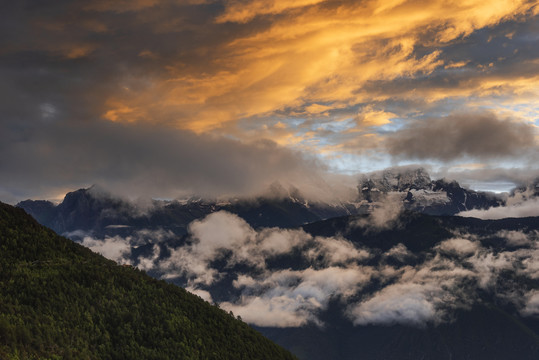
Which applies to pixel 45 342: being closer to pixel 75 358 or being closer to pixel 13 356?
pixel 75 358

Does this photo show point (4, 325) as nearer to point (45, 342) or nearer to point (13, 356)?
point (45, 342)

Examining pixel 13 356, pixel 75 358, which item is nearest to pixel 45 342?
pixel 75 358

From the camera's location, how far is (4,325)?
19062 cm

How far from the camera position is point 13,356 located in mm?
165375

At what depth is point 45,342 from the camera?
7859 inches

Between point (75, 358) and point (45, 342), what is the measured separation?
14860mm

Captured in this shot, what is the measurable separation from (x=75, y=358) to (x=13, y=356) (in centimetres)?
3654

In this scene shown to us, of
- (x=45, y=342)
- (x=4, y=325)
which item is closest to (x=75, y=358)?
(x=45, y=342)

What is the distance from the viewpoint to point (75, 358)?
19838cm

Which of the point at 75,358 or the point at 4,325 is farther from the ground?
the point at 4,325

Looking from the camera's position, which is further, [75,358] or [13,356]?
[75,358]

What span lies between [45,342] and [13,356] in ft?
116

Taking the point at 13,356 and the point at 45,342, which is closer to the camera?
the point at 13,356

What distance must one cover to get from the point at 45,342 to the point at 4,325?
18.4 m
